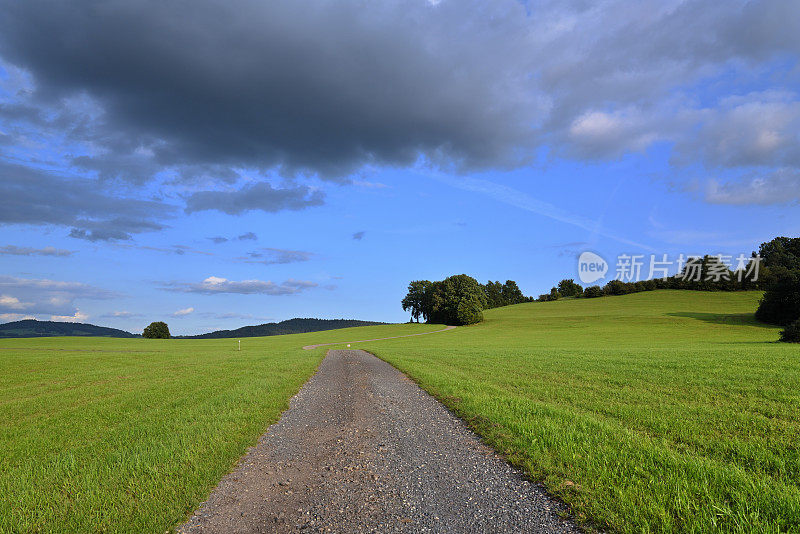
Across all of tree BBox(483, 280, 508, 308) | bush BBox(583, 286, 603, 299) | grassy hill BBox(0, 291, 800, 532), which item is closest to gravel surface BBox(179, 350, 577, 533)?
grassy hill BBox(0, 291, 800, 532)

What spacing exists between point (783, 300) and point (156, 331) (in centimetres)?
13889

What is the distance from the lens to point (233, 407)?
35.2 ft

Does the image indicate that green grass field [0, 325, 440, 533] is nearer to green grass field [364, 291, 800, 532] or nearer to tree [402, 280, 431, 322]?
green grass field [364, 291, 800, 532]

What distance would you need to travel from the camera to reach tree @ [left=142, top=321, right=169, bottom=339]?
107 m

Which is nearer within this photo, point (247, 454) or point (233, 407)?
point (247, 454)

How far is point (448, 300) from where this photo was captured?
3674 inches

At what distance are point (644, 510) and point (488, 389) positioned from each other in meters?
8.38

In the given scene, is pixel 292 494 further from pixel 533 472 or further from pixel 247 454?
pixel 533 472

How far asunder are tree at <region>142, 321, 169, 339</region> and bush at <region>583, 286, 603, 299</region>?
13102 cm

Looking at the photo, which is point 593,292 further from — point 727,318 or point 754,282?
point 727,318

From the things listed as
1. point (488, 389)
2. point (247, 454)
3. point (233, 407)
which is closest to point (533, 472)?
point (247, 454)

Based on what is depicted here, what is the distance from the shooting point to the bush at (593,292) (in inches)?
4846

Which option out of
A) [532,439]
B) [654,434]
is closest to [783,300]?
[654,434]

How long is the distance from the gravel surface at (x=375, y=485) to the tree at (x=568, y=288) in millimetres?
151966
